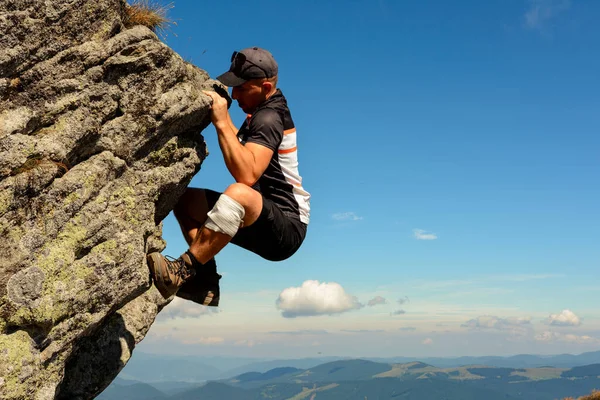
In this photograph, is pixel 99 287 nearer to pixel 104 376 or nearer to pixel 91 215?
pixel 91 215

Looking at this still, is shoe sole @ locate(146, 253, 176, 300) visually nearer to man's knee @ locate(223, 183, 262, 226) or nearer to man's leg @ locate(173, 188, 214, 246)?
man's leg @ locate(173, 188, 214, 246)

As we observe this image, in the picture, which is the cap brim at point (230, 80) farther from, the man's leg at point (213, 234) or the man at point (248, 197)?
the man's leg at point (213, 234)

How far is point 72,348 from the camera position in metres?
9.91

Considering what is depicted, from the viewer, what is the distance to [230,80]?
447 inches

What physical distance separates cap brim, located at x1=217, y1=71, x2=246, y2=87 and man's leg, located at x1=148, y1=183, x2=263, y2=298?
246 cm

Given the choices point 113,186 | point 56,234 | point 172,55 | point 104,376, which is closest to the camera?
point 56,234

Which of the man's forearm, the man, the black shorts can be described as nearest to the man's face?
the man

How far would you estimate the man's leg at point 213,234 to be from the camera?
32.7 feet

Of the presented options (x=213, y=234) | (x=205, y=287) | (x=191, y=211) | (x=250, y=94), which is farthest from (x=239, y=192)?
(x=205, y=287)

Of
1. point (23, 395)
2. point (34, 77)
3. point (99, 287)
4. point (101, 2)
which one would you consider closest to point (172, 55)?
point (101, 2)

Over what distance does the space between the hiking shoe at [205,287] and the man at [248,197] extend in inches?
1.0

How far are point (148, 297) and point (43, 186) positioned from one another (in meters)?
5.80

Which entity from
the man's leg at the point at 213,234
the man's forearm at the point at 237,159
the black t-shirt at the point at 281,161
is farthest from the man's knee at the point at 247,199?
the black t-shirt at the point at 281,161

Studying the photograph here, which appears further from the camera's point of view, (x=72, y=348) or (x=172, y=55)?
(x=172, y=55)
